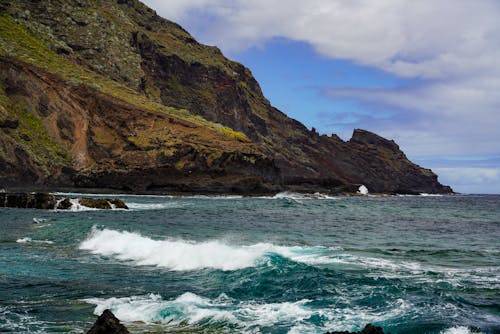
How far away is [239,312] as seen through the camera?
15555mm

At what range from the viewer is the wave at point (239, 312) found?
14469 millimetres

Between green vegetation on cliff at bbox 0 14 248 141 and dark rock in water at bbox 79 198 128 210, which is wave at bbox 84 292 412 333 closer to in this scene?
dark rock in water at bbox 79 198 128 210

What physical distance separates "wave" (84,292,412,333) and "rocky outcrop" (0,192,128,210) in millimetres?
46517

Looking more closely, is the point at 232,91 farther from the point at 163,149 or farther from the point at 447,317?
the point at 447,317

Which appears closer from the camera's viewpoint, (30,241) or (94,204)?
(30,241)

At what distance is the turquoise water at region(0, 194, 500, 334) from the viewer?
47.7ft

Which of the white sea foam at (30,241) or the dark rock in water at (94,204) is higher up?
the dark rock in water at (94,204)

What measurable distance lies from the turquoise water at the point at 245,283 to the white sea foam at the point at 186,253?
0.20ft

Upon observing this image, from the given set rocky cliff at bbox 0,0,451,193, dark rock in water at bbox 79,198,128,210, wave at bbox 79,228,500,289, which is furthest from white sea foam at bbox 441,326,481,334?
rocky cliff at bbox 0,0,451,193

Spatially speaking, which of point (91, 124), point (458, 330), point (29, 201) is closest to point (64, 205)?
point (29, 201)

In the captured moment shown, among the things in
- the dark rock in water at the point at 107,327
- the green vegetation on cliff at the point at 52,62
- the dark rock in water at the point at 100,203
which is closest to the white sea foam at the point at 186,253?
the dark rock in water at the point at 107,327

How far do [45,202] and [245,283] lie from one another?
46649 millimetres

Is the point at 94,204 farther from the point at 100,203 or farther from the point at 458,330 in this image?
the point at 458,330

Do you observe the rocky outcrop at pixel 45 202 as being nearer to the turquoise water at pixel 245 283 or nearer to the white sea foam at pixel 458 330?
the turquoise water at pixel 245 283
